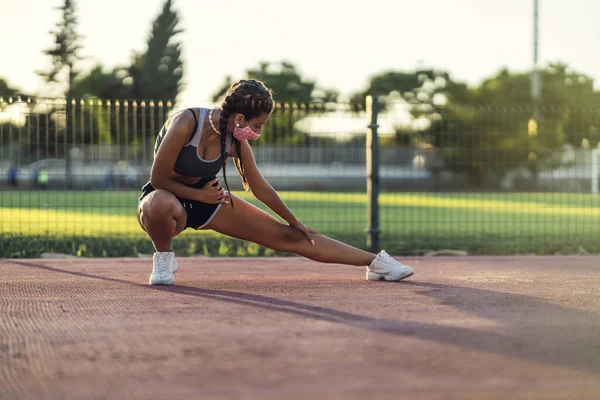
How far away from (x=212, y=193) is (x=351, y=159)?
26.4ft

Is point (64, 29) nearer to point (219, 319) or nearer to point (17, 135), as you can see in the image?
point (17, 135)

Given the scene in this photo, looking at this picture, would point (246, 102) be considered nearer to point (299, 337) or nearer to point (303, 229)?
point (303, 229)

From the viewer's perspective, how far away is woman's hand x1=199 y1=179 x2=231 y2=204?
6621mm

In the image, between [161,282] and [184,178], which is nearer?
[184,178]

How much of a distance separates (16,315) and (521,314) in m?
2.88

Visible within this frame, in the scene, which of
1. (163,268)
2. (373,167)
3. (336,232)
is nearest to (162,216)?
(163,268)

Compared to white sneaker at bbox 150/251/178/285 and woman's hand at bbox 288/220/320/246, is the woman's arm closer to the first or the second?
white sneaker at bbox 150/251/178/285

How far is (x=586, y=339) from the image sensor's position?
4.70 meters

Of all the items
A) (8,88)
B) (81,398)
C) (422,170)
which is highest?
(8,88)

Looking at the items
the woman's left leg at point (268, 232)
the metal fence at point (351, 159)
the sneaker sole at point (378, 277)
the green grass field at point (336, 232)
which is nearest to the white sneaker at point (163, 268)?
the woman's left leg at point (268, 232)

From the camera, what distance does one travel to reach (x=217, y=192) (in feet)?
A: 21.8

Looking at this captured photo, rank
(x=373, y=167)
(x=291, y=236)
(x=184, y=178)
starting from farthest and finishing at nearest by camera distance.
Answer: (x=373, y=167) < (x=291, y=236) < (x=184, y=178)

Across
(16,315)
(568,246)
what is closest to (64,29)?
(568,246)

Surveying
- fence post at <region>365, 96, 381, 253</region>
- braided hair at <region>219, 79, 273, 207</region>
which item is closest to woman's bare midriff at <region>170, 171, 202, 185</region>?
braided hair at <region>219, 79, 273, 207</region>
